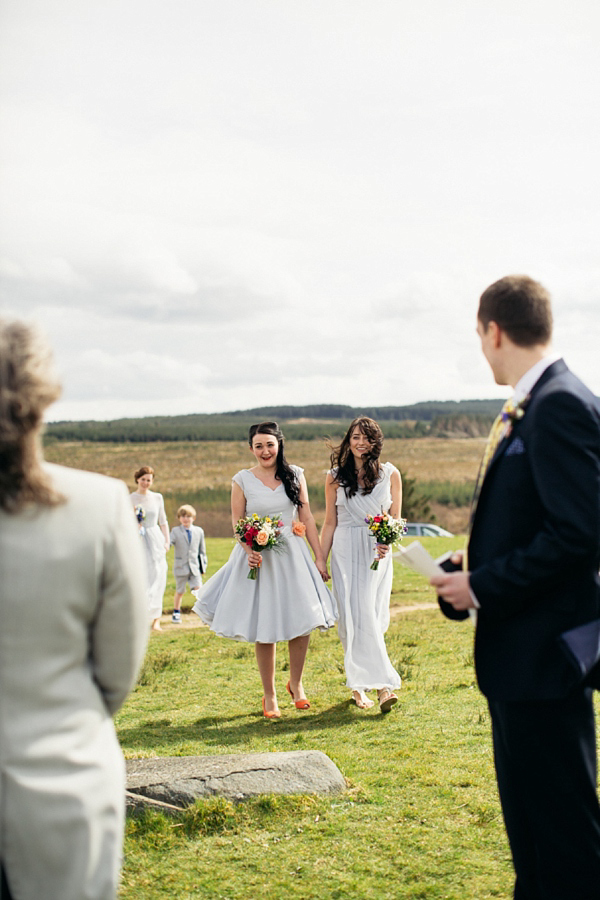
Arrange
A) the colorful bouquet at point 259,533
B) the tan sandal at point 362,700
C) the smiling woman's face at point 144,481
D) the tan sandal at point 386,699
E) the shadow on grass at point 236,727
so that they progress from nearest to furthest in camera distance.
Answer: the shadow on grass at point 236,727, the tan sandal at point 386,699, the colorful bouquet at point 259,533, the tan sandal at point 362,700, the smiling woman's face at point 144,481

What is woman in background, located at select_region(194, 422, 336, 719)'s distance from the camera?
8.33 meters

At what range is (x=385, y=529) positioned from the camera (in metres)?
8.42

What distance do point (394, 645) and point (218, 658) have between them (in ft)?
8.18

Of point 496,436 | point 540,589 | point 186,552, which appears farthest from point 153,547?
point 540,589

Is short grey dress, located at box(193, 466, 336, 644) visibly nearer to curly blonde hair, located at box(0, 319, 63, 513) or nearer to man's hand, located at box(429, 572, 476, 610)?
man's hand, located at box(429, 572, 476, 610)

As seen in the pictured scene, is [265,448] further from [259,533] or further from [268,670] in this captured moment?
[268,670]

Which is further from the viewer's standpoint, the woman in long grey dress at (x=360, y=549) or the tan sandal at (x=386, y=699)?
the woman in long grey dress at (x=360, y=549)

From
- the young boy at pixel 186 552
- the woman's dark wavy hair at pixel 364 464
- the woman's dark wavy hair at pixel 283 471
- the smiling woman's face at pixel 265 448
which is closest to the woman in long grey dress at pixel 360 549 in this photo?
the woman's dark wavy hair at pixel 364 464

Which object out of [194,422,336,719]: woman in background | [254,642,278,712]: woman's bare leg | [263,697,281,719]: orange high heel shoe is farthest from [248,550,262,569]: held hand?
[263,697,281,719]: orange high heel shoe

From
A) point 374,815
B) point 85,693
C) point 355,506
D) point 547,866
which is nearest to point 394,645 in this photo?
point 355,506

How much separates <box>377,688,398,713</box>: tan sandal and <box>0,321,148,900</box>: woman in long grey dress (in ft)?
19.8

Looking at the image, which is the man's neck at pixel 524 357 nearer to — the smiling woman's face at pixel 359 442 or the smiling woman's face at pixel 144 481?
the smiling woman's face at pixel 359 442

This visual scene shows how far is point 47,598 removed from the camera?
232cm

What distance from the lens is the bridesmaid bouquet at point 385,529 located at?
840 centimetres
